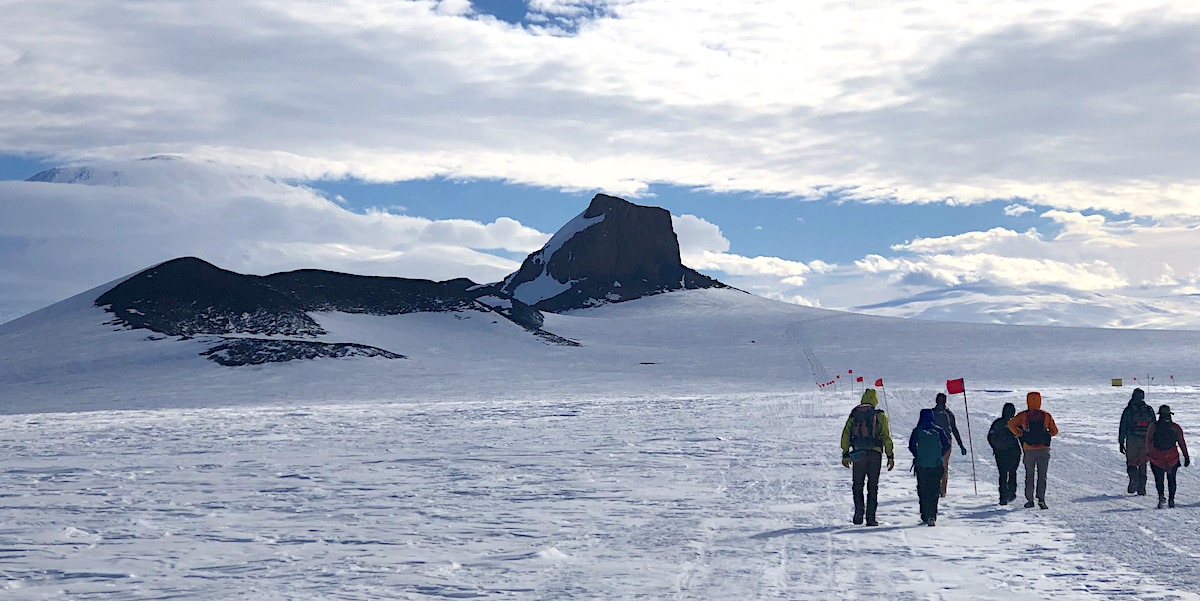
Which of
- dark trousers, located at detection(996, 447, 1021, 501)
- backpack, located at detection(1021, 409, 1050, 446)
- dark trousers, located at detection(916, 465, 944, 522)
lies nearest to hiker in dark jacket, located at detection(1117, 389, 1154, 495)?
backpack, located at detection(1021, 409, 1050, 446)

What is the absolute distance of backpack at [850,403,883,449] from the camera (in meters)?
12.2

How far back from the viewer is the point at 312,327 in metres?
71.1

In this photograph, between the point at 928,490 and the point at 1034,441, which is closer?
the point at 928,490

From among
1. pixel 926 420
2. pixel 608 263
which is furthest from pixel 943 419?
pixel 608 263

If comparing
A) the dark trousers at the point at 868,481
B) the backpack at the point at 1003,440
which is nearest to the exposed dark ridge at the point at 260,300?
the backpack at the point at 1003,440

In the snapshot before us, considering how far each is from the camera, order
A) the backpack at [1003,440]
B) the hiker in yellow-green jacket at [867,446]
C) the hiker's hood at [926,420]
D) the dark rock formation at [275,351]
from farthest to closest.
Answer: the dark rock formation at [275,351] < the backpack at [1003,440] < the hiker's hood at [926,420] < the hiker in yellow-green jacket at [867,446]

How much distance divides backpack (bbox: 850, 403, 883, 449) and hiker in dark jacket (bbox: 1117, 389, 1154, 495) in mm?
4649

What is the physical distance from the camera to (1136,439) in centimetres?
1485

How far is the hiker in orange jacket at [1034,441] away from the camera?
44.3 feet

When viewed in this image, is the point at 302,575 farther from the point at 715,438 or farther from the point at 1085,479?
the point at 715,438

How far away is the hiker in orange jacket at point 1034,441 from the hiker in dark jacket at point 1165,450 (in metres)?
1.32

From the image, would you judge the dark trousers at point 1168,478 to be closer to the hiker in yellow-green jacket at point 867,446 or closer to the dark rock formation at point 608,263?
the hiker in yellow-green jacket at point 867,446

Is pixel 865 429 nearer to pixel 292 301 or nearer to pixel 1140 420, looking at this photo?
pixel 1140 420

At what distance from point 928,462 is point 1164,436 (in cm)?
412
